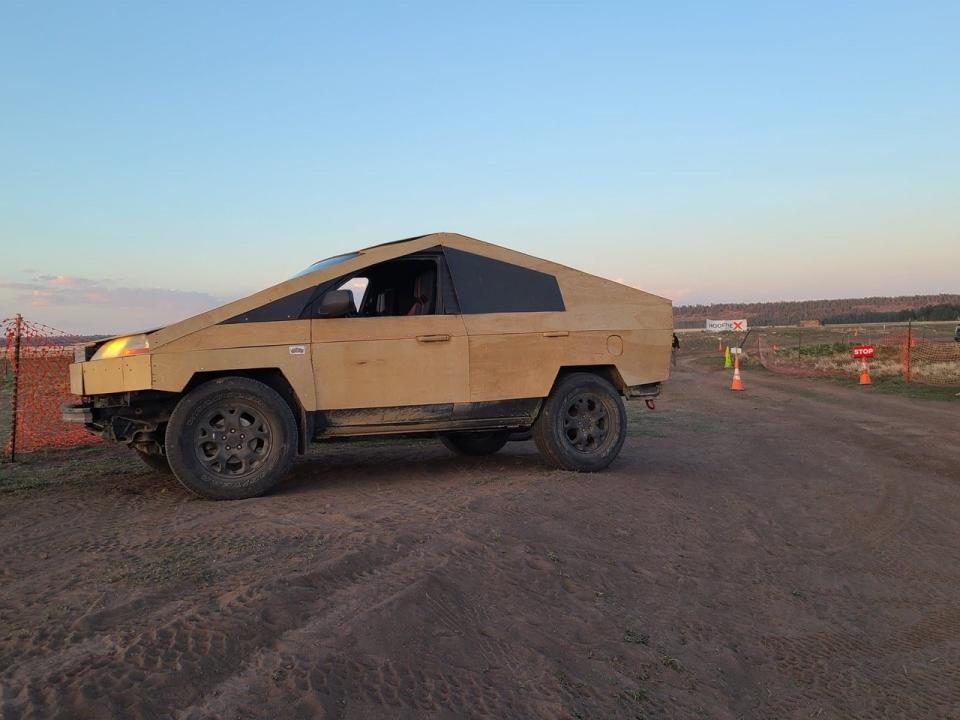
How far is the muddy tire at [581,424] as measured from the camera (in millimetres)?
7652

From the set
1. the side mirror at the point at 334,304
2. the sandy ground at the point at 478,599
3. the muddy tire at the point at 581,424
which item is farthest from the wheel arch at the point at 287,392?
the muddy tire at the point at 581,424

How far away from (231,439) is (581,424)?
3299 millimetres

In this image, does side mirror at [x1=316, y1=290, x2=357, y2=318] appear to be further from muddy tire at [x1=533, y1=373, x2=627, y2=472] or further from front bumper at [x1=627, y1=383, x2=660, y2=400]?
front bumper at [x1=627, y1=383, x2=660, y2=400]

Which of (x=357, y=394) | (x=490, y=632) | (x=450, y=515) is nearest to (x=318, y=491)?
(x=357, y=394)

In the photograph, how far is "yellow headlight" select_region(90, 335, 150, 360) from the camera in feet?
20.7

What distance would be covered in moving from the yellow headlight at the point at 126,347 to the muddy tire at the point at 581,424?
358 cm

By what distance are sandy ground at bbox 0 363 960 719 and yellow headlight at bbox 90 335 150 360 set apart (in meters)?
1.16

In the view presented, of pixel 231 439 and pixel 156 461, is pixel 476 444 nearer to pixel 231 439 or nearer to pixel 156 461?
pixel 231 439

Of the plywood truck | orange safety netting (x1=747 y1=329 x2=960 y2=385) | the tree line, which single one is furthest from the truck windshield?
the tree line

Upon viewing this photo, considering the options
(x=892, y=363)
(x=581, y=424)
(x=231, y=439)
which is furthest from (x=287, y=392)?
(x=892, y=363)

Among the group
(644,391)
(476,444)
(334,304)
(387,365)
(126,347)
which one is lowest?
(476,444)

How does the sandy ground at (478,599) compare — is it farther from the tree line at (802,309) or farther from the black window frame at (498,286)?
the tree line at (802,309)

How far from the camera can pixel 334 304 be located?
673cm

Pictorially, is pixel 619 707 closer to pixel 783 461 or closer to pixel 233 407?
pixel 233 407
